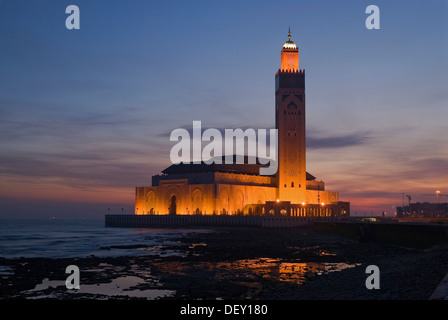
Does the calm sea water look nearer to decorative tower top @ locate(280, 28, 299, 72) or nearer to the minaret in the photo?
the minaret

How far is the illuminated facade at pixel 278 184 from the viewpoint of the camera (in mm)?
95812

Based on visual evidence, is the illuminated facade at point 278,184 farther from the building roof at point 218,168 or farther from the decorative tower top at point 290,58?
the building roof at point 218,168

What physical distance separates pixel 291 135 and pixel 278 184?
10582 millimetres

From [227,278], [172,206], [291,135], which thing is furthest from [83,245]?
[291,135]

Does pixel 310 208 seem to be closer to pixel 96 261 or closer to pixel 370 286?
pixel 96 261

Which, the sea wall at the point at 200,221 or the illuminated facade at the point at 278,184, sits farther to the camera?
the illuminated facade at the point at 278,184

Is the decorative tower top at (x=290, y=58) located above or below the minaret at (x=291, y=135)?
above

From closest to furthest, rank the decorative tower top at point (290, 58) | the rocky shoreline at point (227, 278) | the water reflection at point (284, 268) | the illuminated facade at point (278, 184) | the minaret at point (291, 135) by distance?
1. the rocky shoreline at point (227, 278)
2. the water reflection at point (284, 268)
3. the illuminated facade at point (278, 184)
4. the minaret at point (291, 135)
5. the decorative tower top at point (290, 58)

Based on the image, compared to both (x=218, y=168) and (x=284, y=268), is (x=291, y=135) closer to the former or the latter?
(x=218, y=168)

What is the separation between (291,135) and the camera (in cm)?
9825

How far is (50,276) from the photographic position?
2378 centimetres

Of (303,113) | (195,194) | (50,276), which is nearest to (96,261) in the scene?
(50,276)

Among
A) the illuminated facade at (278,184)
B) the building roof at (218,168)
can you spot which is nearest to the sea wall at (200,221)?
the illuminated facade at (278,184)
